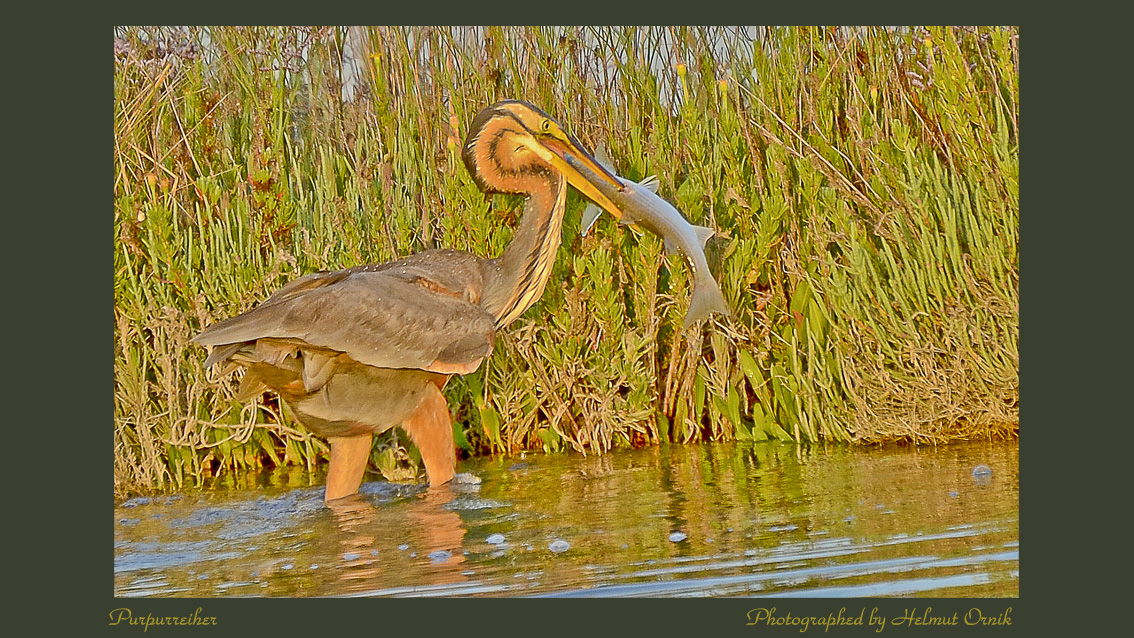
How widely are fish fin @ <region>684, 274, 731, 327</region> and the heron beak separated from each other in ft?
2.14

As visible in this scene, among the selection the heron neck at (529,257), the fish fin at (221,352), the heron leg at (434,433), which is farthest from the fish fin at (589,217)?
the fish fin at (221,352)

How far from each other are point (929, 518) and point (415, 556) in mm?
2524

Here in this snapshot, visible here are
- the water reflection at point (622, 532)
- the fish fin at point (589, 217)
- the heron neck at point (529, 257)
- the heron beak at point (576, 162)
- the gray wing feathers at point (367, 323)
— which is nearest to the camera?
the water reflection at point (622, 532)

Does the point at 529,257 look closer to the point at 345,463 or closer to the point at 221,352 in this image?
the point at 345,463

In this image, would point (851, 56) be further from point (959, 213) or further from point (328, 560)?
point (328, 560)

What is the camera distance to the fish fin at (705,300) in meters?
7.48

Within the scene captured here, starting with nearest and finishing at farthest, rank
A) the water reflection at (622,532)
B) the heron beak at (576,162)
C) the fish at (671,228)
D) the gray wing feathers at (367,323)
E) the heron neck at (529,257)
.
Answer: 1. the water reflection at (622,532)
2. the gray wing feathers at (367,323)
3. the heron neck at (529,257)
4. the heron beak at (576,162)
5. the fish at (671,228)

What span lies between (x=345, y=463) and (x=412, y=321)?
3.39ft

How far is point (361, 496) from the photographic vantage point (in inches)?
288

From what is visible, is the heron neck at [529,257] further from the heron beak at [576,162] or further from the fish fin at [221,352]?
the fish fin at [221,352]

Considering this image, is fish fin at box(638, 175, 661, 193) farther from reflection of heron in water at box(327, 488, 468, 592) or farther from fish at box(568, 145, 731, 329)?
reflection of heron in water at box(327, 488, 468, 592)

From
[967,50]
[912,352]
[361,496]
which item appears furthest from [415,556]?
[967,50]

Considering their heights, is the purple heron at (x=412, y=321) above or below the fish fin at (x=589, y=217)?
below

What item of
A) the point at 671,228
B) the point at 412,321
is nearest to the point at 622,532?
the point at 412,321
